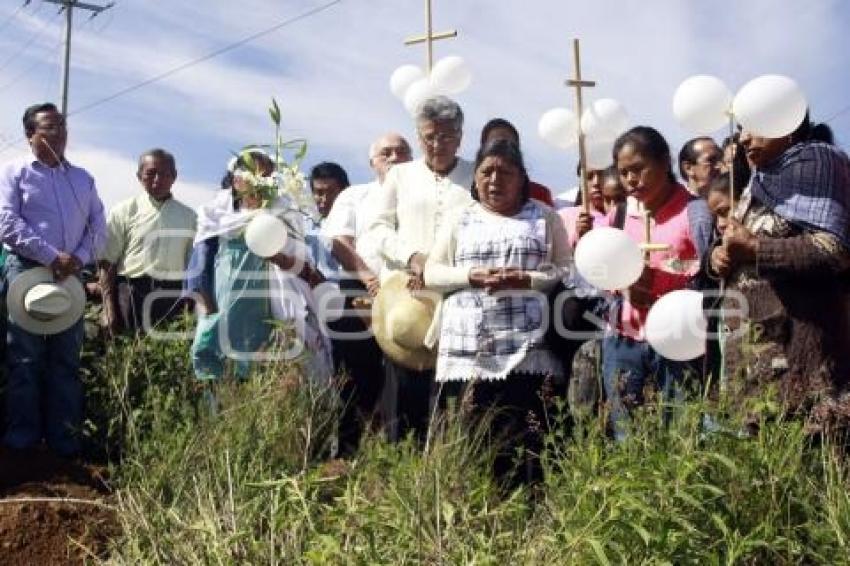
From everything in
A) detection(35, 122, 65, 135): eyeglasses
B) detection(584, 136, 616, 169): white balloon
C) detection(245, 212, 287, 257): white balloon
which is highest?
detection(35, 122, 65, 135): eyeglasses

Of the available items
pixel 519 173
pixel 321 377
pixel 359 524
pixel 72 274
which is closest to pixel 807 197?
pixel 519 173

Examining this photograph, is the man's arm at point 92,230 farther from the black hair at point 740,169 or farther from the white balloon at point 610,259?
the black hair at point 740,169

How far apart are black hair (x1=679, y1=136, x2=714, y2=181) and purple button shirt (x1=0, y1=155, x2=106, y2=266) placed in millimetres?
2854

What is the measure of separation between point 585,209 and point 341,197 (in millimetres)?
1611

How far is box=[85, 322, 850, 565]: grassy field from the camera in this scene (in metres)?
2.61

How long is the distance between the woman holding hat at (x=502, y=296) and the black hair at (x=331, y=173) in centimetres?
213

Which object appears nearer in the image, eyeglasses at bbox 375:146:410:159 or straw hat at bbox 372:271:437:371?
straw hat at bbox 372:271:437:371

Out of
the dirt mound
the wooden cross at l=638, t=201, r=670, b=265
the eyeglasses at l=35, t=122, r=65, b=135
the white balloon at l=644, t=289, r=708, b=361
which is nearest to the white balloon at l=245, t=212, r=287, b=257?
the dirt mound

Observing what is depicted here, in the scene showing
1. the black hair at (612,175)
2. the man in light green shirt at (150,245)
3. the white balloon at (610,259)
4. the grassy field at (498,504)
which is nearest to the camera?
the grassy field at (498,504)

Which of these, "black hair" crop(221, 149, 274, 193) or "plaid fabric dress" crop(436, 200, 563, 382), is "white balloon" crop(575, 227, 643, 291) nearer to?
"plaid fabric dress" crop(436, 200, 563, 382)

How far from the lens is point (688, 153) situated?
193 inches

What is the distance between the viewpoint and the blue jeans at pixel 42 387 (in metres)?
4.77

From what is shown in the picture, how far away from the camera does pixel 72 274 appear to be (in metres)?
4.90

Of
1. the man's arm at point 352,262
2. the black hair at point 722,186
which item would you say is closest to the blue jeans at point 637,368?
the black hair at point 722,186
